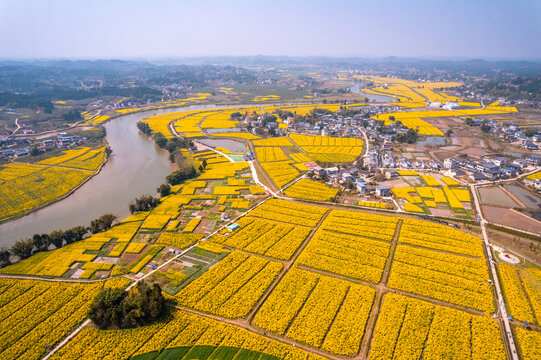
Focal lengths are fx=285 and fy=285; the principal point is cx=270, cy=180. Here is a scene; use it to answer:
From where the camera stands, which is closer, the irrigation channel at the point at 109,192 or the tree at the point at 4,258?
the tree at the point at 4,258

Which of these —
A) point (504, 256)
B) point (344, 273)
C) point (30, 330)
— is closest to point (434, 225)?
point (504, 256)

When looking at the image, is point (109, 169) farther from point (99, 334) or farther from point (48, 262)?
point (99, 334)

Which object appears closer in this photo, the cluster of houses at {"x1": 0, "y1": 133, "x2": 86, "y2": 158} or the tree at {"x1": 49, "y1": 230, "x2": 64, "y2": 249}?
the tree at {"x1": 49, "y1": 230, "x2": 64, "y2": 249}

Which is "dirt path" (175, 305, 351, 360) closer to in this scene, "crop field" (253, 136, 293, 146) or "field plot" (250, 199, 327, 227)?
"field plot" (250, 199, 327, 227)

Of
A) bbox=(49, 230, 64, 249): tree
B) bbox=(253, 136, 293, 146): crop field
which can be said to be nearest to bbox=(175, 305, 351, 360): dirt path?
bbox=(49, 230, 64, 249): tree

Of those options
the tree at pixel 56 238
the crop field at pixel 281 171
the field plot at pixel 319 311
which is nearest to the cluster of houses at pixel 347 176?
the crop field at pixel 281 171

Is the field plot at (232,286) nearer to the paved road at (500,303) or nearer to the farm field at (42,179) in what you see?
the paved road at (500,303)
